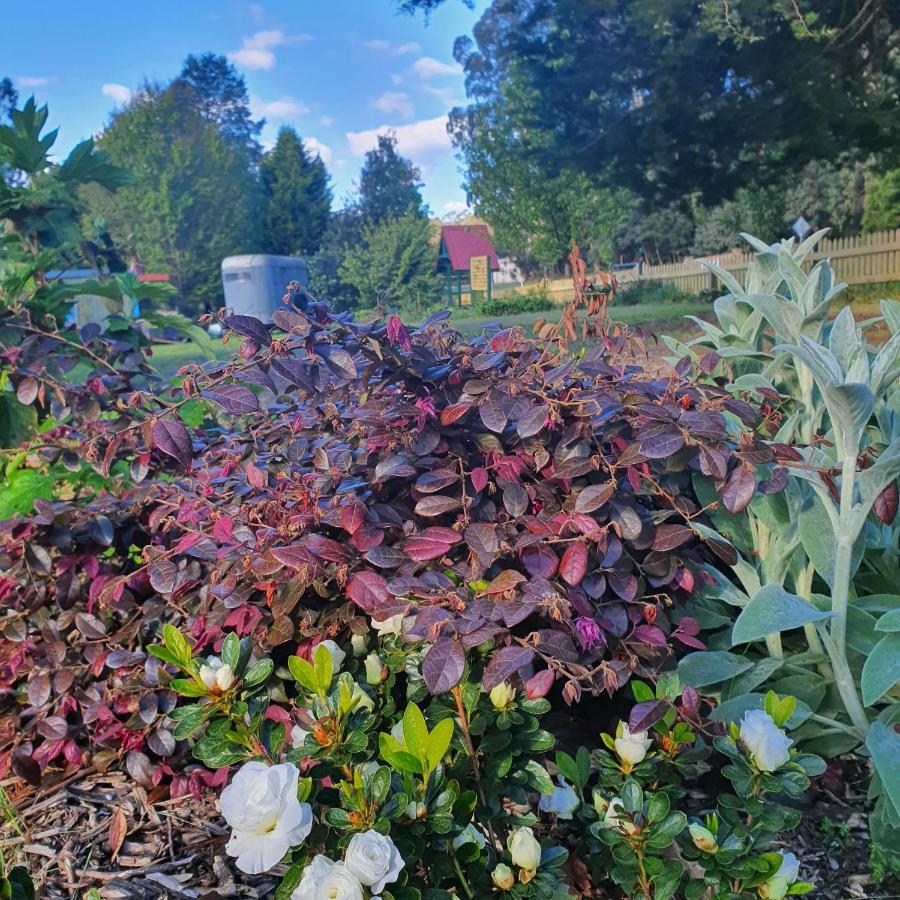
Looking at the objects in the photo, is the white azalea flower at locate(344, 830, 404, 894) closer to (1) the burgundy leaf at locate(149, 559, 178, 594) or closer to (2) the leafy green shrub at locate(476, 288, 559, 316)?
(1) the burgundy leaf at locate(149, 559, 178, 594)

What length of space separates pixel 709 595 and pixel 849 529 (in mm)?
247

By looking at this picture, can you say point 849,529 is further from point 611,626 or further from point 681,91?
point 681,91

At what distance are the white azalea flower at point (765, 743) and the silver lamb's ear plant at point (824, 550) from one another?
16 cm

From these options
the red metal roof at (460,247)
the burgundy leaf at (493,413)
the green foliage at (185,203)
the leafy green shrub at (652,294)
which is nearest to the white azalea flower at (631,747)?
the burgundy leaf at (493,413)

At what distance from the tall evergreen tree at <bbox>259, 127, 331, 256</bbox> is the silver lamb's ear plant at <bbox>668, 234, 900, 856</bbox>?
10.8 meters

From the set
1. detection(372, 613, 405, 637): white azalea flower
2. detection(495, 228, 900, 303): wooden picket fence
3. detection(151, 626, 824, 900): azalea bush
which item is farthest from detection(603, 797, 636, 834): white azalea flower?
detection(495, 228, 900, 303): wooden picket fence

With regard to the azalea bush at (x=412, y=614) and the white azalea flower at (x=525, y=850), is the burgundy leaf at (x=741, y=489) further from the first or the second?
the white azalea flower at (x=525, y=850)

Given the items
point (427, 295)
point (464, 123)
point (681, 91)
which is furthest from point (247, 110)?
point (427, 295)

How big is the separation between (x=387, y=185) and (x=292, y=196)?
7.28m

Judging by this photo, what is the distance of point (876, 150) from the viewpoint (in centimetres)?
669

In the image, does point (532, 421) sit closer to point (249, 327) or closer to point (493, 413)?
point (493, 413)

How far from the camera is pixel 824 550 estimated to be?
1.19 metres

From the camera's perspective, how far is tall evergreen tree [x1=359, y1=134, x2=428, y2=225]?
22.0 feet

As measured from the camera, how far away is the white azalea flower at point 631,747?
0.84 meters
